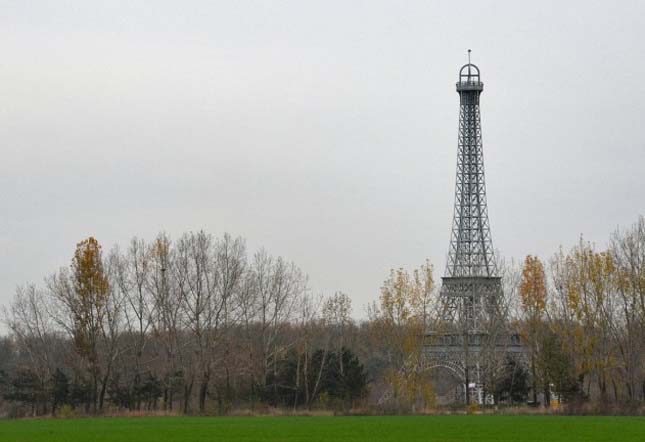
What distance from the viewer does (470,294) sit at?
9012cm

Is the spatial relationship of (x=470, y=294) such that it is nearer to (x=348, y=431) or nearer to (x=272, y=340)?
(x=272, y=340)

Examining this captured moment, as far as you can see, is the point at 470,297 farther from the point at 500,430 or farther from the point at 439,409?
the point at 500,430

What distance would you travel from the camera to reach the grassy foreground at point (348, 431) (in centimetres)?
3212

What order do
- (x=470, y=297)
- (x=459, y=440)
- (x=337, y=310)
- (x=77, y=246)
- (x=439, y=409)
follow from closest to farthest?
(x=459, y=440) → (x=439, y=409) → (x=77, y=246) → (x=337, y=310) → (x=470, y=297)

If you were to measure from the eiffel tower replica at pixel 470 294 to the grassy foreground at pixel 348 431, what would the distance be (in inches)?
881

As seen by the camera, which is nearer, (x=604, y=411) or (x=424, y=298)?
(x=604, y=411)

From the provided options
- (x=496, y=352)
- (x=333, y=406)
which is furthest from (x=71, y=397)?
(x=496, y=352)

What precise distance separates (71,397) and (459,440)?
36965 millimetres

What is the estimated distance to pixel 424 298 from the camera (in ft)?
218

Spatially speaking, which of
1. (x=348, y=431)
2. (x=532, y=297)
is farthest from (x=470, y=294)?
(x=348, y=431)

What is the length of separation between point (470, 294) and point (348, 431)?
55463mm

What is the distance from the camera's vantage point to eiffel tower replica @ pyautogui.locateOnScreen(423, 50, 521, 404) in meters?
68.4

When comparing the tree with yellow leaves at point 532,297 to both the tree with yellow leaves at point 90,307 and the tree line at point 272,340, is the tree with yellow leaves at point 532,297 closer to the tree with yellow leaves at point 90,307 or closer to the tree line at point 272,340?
the tree line at point 272,340

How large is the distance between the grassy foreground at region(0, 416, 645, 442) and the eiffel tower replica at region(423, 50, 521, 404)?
73.4ft
